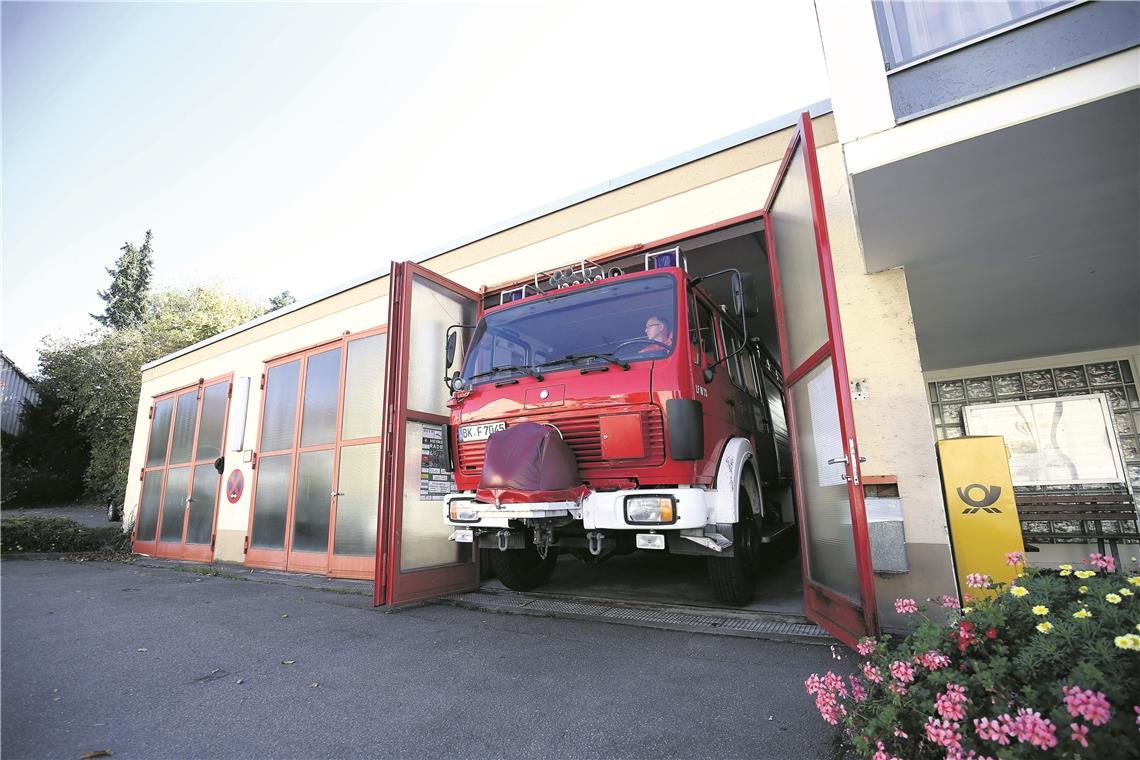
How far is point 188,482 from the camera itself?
33.7ft

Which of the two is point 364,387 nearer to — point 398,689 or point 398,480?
point 398,480

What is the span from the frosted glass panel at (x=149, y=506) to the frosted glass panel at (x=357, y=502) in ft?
22.5

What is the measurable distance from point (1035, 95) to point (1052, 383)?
6.52 metres

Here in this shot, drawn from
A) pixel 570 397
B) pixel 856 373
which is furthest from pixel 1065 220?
pixel 570 397

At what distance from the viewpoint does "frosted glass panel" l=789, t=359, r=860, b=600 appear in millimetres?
3236

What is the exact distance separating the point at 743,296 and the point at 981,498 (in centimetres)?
212

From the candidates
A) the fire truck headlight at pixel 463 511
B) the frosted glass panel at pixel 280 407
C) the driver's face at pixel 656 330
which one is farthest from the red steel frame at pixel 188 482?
the driver's face at pixel 656 330

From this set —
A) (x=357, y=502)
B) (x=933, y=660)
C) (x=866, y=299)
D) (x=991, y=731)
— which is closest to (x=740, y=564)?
(x=866, y=299)

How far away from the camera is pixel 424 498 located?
5191mm

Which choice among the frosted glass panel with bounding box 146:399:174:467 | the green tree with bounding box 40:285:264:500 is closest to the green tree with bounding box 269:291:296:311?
the green tree with bounding box 40:285:264:500

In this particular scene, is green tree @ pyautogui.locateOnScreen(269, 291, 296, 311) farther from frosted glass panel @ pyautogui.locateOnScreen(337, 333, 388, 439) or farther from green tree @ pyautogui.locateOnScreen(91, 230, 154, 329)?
frosted glass panel @ pyautogui.locateOnScreen(337, 333, 388, 439)

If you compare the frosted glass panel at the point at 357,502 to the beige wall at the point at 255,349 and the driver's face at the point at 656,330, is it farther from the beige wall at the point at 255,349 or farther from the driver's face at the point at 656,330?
the driver's face at the point at 656,330

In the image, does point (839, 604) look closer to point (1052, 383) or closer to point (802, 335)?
point (802, 335)

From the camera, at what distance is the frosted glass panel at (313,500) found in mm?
7293
